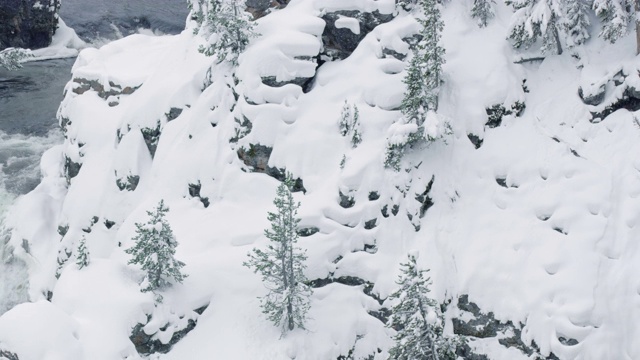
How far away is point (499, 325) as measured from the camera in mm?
17953

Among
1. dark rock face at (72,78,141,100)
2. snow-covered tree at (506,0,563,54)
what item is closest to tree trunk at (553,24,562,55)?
snow-covered tree at (506,0,563,54)

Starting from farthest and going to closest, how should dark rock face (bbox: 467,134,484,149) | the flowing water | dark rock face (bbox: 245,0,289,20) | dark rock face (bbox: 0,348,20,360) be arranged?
1. the flowing water
2. dark rock face (bbox: 245,0,289,20)
3. dark rock face (bbox: 467,134,484,149)
4. dark rock face (bbox: 0,348,20,360)

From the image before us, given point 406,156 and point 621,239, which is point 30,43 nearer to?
point 406,156

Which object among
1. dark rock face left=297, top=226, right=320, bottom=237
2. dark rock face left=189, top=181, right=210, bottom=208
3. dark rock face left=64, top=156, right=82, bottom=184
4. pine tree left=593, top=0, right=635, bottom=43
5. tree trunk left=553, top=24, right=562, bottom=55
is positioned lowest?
dark rock face left=64, top=156, right=82, bottom=184

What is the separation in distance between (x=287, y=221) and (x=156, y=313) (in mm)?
5963

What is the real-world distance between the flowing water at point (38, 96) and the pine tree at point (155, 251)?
441 inches

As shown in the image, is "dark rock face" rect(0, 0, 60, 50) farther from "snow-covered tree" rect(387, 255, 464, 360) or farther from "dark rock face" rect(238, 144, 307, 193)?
"snow-covered tree" rect(387, 255, 464, 360)

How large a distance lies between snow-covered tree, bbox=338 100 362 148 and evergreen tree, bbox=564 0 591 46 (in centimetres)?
981

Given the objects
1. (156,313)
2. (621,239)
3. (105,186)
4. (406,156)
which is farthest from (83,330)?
(621,239)

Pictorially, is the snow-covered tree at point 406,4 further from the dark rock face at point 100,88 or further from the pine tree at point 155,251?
the dark rock face at point 100,88

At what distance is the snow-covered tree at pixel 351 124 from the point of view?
22.1m

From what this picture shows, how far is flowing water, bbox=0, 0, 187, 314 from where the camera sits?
28.9 m

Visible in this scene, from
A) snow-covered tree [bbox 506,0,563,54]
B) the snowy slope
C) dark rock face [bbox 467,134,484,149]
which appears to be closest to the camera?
the snowy slope

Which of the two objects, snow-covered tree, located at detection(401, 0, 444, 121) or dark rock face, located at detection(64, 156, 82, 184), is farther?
dark rock face, located at detection(64, 156, 82, 184)
